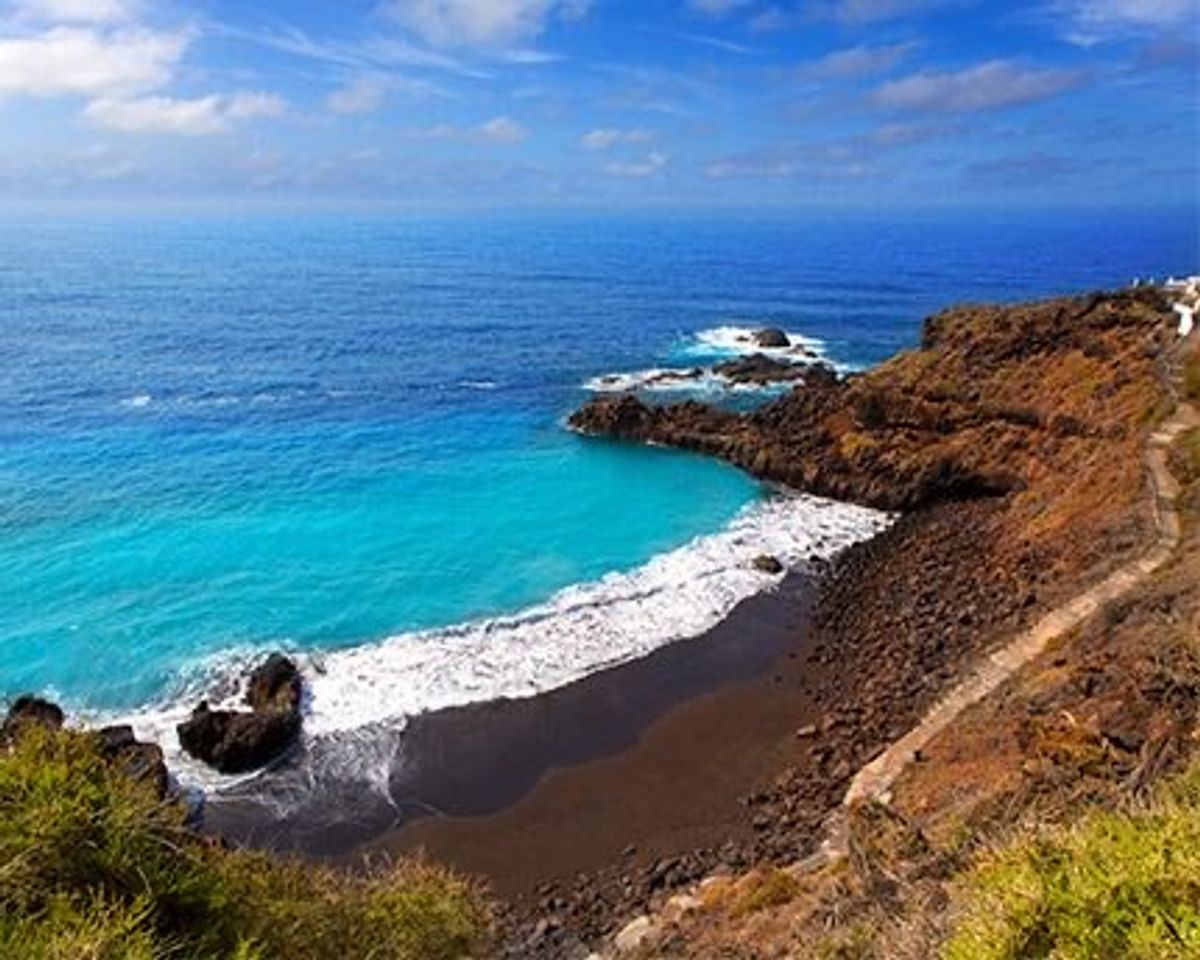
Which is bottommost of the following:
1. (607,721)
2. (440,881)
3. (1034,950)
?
(607,721)

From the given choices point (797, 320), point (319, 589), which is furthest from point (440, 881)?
point (797, 320)

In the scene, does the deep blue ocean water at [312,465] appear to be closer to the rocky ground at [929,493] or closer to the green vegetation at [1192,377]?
the rocky ground at [929,493]

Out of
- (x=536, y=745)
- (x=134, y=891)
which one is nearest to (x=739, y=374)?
(x=536, y=745)

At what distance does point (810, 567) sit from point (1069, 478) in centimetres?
1257

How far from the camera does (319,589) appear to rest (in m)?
37.5

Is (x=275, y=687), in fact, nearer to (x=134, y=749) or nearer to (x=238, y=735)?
(x=238, y=735)

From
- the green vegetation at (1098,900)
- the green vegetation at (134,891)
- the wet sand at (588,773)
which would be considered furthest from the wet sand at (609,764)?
the green vegetation at (1098,900)

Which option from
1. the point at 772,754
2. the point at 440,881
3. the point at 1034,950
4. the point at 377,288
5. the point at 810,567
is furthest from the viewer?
the point at 377,288

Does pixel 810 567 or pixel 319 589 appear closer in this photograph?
pixel 319 589

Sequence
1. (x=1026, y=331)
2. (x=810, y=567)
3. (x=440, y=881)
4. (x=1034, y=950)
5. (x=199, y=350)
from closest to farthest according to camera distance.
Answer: (x=1034, y=950) → (x=440, y=881) → (x=810, y=567) → (x=1026, y=331) → (x=199, y=350)

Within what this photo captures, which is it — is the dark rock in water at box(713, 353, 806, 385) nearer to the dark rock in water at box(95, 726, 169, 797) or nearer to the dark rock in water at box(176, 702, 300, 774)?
the dark rock in water at box(176, 702, 300, 774)

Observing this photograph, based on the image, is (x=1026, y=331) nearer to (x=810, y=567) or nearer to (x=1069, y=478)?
(x=1069, y=478)

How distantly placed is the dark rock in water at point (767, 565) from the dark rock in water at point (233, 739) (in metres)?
20.5

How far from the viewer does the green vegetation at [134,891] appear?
26.5 feet
